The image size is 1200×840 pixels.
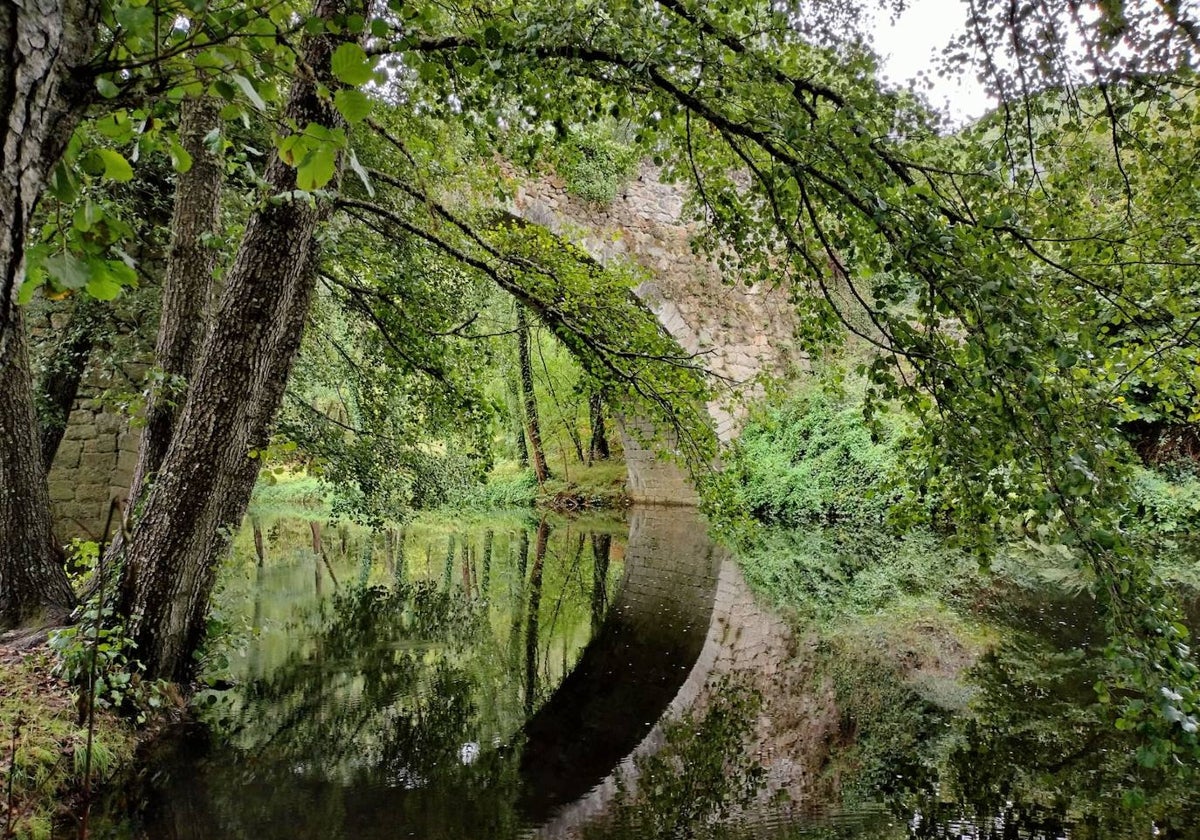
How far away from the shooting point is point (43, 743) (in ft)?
9.96

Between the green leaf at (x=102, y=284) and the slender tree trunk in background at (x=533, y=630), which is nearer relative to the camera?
the green leaf at (x=102, y=284)

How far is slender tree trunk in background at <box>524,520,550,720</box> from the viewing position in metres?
4.66

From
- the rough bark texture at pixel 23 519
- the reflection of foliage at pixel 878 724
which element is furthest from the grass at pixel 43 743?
the reflection of foliage at pixel 878 724

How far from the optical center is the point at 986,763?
3451mm

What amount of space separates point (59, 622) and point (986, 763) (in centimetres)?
489

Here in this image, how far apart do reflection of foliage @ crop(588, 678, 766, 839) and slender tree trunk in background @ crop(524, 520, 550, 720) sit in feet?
3.25

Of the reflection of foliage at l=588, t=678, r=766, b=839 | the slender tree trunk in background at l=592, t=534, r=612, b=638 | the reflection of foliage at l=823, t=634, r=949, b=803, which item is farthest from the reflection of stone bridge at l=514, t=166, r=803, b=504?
the reflection of foliage at l=588, t=678, r=766, b=839

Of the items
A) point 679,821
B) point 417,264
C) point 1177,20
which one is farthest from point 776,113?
point 417,264

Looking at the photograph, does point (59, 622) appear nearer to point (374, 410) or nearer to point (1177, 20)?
point (374, 410)

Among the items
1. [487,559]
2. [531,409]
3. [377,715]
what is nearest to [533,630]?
[377,715]

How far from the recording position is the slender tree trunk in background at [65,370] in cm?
578

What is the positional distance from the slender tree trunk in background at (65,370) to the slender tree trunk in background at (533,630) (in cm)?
417

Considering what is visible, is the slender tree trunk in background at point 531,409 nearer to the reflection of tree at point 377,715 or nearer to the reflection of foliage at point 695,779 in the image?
the reflection of tree at point 377,715

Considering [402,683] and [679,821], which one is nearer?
[679,821]
